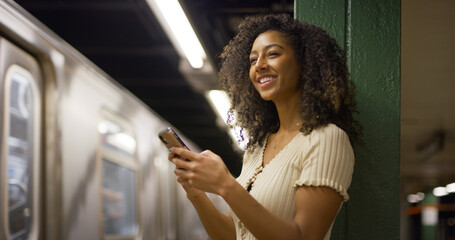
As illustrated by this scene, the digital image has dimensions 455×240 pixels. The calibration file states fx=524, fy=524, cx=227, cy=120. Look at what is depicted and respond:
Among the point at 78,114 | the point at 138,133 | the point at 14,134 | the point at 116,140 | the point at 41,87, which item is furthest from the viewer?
the point at 138,133

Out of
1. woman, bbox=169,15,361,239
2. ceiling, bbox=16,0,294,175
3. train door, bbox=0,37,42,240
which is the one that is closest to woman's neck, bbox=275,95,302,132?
woman, bbox=169,15,361,239

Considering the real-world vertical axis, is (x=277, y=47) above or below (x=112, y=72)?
below

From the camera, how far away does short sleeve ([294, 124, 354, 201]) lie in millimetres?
1420

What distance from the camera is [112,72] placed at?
11.1 metres

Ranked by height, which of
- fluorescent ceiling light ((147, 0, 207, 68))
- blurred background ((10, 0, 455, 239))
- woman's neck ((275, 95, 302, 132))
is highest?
blurred background ((10, 0, 455, 239))

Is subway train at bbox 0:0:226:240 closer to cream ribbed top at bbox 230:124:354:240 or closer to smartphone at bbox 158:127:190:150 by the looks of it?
smartphone at bbox 158:127:190:150

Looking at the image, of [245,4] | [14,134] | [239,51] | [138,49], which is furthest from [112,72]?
[239,51]

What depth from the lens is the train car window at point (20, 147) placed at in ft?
9.37

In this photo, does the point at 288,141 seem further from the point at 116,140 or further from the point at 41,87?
Answer: the point at 116,140

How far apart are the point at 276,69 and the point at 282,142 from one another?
24 cm

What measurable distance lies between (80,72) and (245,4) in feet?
8.46

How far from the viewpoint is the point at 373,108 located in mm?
2051

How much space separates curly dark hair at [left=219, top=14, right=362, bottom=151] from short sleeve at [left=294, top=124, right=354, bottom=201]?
0.07m

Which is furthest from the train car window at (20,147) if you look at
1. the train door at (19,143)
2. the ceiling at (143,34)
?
the ceiling at (143,34)
